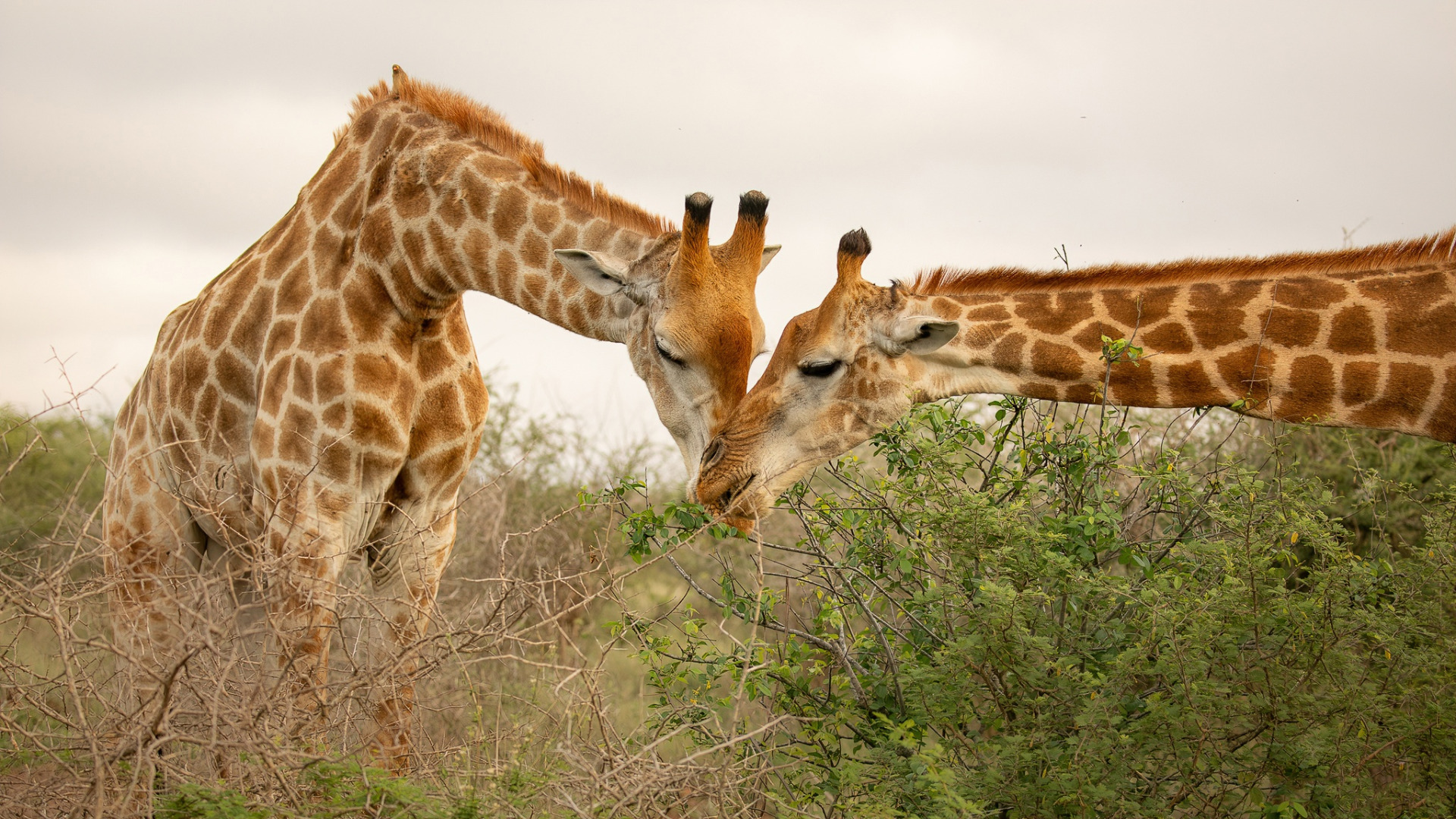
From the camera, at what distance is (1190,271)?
190 inches

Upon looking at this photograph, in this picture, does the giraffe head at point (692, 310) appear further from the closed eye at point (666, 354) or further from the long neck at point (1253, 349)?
the long neck at point (1253, 349)

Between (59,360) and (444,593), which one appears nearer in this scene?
(59,360)

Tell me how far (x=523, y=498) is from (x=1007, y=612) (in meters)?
7.19

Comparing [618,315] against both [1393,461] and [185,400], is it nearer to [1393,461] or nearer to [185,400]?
[185,400]

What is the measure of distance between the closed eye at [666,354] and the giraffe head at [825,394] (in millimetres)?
328

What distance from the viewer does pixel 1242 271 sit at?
4.75 m

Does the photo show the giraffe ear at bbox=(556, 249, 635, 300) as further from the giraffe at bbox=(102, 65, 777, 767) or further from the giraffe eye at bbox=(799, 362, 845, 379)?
the giraffe eye at bbox=(799, 362, 845, 379)

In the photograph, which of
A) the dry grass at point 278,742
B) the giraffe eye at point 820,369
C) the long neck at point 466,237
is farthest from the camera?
the long neck at point 466,237

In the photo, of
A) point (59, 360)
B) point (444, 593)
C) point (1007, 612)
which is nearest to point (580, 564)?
point (444, 593)

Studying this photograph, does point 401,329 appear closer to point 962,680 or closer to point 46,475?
point 962,680

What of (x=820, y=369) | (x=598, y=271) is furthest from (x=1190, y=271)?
(x=598, y=271)

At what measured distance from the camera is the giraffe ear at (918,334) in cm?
480

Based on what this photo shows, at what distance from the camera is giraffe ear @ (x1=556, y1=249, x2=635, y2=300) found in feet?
16.3

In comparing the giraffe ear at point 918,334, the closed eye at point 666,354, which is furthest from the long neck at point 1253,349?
the closed eye at point 666,354
